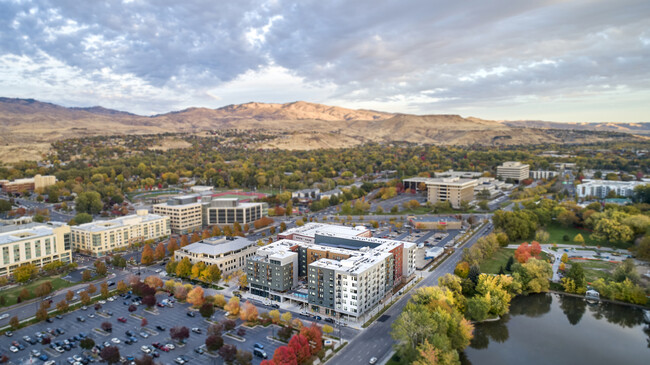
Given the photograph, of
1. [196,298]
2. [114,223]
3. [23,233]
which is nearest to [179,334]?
[196,298]

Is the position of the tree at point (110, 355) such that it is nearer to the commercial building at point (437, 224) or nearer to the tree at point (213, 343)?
the tree at point (213, 343)

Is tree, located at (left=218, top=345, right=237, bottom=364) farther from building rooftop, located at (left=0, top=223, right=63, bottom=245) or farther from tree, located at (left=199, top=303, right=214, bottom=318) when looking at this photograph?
building rooftop, located at (left=0, top=223, right=63, bottom=245)

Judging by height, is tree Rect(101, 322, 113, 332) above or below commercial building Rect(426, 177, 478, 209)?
below

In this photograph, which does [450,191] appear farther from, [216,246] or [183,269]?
[183,269]

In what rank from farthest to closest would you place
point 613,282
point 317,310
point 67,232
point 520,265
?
point 67,232 → point 520,265 → point 613,282 → point 317,310

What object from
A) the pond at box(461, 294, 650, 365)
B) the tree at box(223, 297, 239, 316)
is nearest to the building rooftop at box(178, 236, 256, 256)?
the tree at box(223, 297, 239, 316)

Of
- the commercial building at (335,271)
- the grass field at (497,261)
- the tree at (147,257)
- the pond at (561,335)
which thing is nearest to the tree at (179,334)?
Answer: the commercial building at (335,271)

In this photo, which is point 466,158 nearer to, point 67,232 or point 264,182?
point 264,182

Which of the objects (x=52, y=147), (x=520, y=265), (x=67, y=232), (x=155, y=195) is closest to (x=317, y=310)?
(x=520, y=265)
